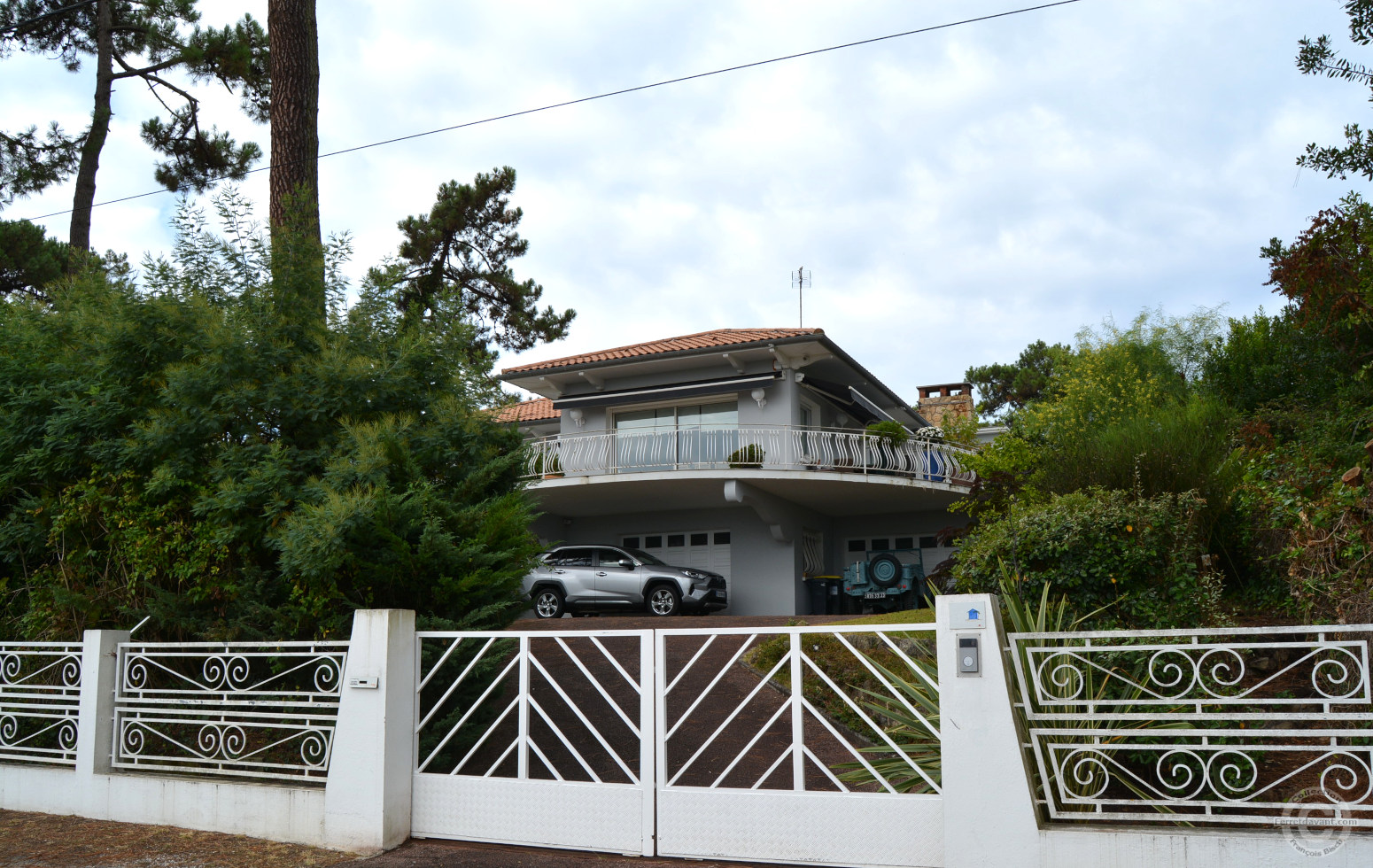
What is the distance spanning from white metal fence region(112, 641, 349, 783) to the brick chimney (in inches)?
848

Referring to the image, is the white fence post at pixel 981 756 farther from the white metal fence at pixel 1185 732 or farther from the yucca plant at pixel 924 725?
the yucca plant at pixel 924 725

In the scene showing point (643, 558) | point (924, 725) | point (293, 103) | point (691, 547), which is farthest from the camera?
point (691, 547)

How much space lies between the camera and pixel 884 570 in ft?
59.4

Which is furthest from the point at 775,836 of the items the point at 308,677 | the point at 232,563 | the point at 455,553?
the point at 232,563

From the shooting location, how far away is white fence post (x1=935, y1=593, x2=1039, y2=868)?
4598mm

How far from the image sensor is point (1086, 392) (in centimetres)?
2369

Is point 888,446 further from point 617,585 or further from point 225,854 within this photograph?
point 225,854

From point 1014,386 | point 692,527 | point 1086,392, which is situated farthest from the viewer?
point 1014,386

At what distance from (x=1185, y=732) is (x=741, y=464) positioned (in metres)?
14.1

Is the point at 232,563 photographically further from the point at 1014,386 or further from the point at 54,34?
the point at 1014,386

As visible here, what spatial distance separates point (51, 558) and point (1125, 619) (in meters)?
8.94

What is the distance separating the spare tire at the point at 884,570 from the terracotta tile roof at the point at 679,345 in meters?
4.57

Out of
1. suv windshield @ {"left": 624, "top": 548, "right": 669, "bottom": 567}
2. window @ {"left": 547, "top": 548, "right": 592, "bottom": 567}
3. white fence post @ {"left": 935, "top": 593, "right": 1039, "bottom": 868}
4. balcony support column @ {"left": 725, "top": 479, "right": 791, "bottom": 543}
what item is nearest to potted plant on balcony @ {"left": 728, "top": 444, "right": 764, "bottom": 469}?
balcony support column @ {"left": 725, "top": 479, "right": 791, "bottom": 543}

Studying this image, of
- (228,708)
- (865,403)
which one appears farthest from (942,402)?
(228,708)
